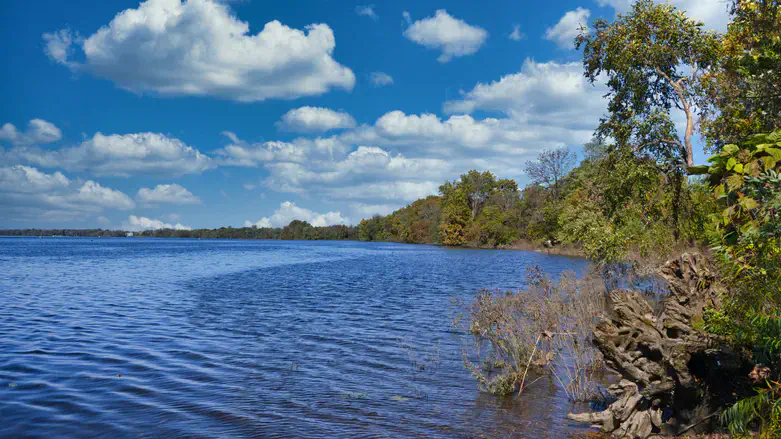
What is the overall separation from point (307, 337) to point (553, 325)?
8942 millimetres

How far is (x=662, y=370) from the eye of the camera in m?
8.08

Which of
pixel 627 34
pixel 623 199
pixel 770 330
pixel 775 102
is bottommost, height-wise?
pixel 770 330

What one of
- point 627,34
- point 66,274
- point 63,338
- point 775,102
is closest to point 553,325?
point 775,102

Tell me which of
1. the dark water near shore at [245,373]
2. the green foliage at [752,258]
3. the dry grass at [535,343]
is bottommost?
the dark water near shore at [245,373]

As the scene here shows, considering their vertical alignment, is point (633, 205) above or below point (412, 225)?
below

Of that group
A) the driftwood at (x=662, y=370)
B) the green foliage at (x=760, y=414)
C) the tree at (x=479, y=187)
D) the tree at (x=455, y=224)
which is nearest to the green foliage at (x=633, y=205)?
the driftwood at (x=662, y=370)

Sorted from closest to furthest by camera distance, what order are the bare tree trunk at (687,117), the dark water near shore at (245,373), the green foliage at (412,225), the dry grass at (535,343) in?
the dark water near shore at (245,373), the dry grass at (535,343), the bare tree trunk at (687,117), the green foliage at (412,225)

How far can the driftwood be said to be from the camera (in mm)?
7977

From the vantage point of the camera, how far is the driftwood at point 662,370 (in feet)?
26.2

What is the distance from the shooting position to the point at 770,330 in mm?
6059

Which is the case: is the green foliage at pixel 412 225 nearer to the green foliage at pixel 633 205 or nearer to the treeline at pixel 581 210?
the treeline at pixel 581 210

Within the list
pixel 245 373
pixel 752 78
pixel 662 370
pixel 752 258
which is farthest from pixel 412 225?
pixel 752 258

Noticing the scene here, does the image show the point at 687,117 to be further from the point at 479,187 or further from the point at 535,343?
the point at 479,187

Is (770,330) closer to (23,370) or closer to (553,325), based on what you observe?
(553,325)
